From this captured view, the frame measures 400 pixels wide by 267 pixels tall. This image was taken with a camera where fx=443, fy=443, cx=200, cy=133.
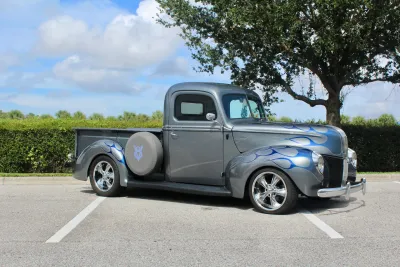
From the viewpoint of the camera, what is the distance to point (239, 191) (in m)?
6.93

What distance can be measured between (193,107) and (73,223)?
2770mm

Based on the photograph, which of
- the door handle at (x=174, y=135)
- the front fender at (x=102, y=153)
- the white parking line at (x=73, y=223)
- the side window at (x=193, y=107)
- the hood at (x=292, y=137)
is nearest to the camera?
the white parking line at (x=73, y=223)

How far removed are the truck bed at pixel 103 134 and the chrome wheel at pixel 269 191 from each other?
206cm

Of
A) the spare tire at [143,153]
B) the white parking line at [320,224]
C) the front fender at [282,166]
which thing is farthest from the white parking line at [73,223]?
the white parking line at [320,224]

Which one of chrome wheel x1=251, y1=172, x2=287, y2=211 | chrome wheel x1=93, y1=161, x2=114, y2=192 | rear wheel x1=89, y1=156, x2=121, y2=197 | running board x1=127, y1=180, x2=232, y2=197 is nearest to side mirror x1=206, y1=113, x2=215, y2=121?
running board x1=127, y1=180, x2=232, y2=197

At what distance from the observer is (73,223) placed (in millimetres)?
6312

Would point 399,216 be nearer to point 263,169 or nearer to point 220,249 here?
point 263,169

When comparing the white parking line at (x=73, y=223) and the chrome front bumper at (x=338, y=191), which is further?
the chrome front bumper at (x=338, y=191)

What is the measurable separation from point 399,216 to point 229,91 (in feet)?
11.2

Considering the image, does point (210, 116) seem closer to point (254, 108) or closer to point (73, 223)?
point (254, 108)

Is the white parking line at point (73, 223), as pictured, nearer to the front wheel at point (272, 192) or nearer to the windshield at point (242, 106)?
the front wheel at point (272, 192)

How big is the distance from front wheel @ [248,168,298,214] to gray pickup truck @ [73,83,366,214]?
0.01m

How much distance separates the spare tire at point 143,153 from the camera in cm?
760

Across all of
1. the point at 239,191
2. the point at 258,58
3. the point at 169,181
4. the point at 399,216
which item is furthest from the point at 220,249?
the point at 258,58
